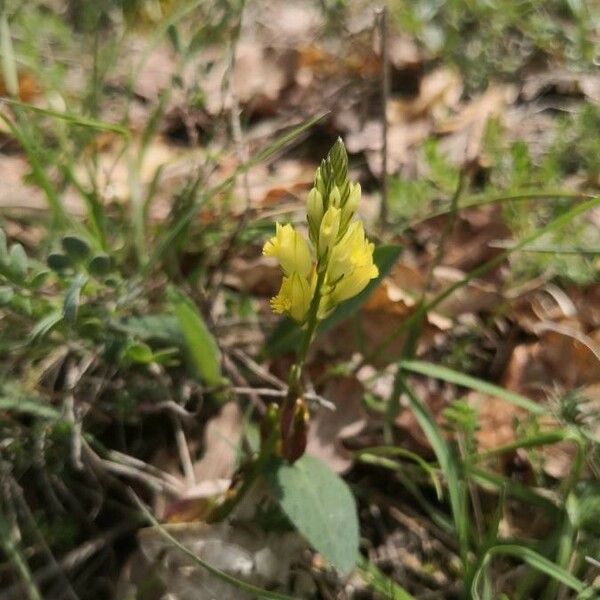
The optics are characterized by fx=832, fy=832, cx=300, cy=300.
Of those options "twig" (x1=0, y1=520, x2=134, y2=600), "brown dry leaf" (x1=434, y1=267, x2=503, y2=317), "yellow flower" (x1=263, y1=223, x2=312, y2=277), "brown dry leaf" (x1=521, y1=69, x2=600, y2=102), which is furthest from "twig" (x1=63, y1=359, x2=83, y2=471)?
"brown dry leaf" (x1=521, y1=69, x2=600, y2=102)

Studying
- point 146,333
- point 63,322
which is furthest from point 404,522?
point 63,322

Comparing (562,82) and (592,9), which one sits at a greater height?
(592,9)

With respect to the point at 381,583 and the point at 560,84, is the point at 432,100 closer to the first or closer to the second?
the point at 560,84

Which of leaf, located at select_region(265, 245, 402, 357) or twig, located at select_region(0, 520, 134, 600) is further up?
leaf, located at select_region(265, 245, 402, 357)

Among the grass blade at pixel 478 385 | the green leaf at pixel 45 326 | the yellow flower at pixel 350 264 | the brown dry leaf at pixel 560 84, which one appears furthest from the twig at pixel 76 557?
the brown dry leaf at pixel 560 84

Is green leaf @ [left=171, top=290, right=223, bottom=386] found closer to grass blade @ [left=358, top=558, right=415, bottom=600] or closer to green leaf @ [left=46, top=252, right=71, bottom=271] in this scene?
green leaf @ [left=46, top=252, right=71, bottom=271]

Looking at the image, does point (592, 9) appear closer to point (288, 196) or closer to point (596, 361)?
point (288, 196)

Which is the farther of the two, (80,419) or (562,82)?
(562,82)
